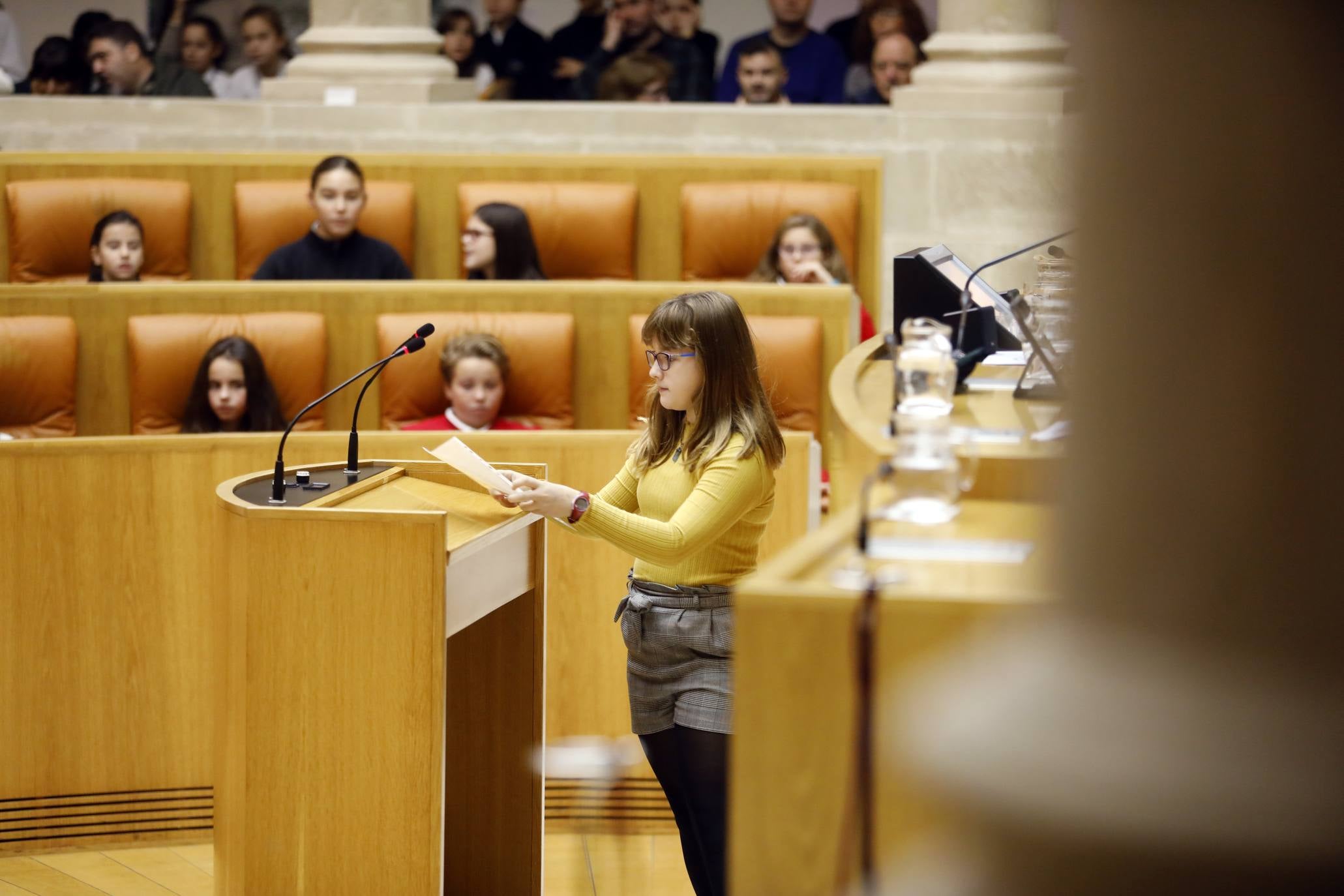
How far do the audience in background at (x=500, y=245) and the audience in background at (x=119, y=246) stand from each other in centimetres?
88

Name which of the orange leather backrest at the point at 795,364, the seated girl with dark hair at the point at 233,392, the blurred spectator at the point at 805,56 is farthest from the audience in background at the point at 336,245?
the blurred spectator at the point at 805,56

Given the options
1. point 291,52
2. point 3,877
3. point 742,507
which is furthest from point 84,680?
point 291,52

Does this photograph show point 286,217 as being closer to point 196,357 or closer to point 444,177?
point 444,177

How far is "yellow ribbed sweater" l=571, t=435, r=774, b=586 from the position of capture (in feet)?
7.17

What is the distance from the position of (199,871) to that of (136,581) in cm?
56

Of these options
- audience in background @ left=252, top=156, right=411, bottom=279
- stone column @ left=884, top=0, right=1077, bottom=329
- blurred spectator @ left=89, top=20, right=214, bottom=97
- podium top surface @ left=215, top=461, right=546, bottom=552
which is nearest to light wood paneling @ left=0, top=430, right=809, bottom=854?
podium top surface @ left=215, top=461, right=546, bottom=552

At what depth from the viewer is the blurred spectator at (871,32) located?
579cm

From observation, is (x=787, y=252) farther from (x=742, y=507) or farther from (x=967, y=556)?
(x=967, y=556)

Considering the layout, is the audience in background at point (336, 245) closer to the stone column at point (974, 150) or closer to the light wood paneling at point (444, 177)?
the light wood paneling at point (444, 177)

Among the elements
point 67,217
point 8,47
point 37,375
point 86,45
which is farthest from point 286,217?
point 8,47

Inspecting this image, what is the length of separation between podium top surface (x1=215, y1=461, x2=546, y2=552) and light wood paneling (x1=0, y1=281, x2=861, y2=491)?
112cm

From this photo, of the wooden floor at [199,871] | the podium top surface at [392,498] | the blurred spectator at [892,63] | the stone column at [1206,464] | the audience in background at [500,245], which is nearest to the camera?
the stone column at [1206,464]

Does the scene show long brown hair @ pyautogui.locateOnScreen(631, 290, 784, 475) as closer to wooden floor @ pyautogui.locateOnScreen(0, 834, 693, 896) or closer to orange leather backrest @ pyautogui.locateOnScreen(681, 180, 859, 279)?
wooden floor @ pyautogui.locateOnScreen(0, 834, 693, 896)

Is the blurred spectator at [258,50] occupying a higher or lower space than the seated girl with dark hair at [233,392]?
higher
